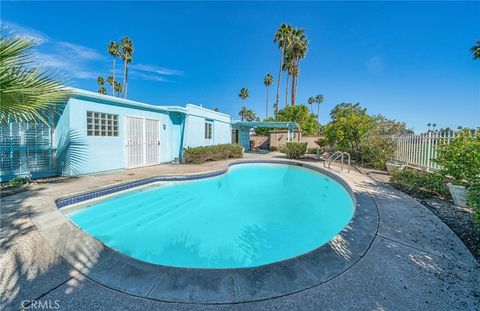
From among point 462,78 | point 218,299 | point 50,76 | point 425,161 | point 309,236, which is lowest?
point 309,236

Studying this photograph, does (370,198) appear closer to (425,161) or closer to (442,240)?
(442,240)

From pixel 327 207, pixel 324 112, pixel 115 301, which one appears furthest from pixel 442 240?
pixel 324 112

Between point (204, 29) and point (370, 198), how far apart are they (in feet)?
55.5

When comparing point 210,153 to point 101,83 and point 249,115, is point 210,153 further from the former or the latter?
point 249,115

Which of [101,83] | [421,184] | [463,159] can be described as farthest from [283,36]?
[101,83]

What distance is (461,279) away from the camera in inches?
93.6

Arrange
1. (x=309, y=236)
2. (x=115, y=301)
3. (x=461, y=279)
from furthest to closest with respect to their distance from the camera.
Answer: (x=309, y=236) → (x=461, y=279) → (x=115, y=301)

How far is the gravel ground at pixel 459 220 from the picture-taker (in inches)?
127

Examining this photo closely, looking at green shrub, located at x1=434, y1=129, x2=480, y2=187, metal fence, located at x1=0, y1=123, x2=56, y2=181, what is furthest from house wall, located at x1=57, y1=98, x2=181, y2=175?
green shrub, located at x1=434, y1=129, x2=480, y2=187

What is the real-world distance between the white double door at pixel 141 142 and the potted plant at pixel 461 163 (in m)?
11.9

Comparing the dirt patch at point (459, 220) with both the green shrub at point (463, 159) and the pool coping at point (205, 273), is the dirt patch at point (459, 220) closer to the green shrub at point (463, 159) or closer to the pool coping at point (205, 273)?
the green shrub at point (463, 159)

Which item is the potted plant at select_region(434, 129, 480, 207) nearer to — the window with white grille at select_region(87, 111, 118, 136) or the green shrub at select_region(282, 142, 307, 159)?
the green shrub at select_region(282, 142, 307, 159)

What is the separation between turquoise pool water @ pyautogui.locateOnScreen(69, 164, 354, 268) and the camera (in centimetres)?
385

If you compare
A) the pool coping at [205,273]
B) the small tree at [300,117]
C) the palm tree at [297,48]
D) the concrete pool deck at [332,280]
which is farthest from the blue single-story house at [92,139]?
the palm tree at [297,48]
